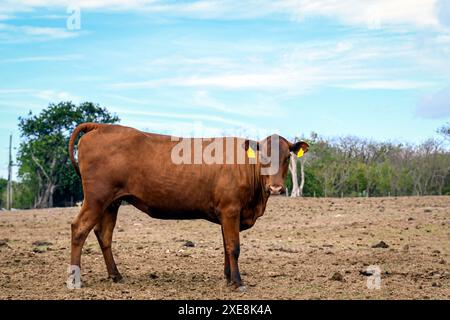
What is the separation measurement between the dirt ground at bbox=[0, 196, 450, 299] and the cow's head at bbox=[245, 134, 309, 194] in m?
1.73

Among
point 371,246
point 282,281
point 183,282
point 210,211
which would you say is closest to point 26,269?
point 183,282

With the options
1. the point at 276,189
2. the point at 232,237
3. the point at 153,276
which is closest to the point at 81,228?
the point at 153,276

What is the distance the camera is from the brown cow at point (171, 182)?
1078cm

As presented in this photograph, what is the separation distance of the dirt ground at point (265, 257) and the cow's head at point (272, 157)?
173 centimetres

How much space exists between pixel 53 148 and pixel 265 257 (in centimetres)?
4487

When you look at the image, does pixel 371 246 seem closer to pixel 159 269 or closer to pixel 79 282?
pixel 159 269

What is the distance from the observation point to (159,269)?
42.4ft

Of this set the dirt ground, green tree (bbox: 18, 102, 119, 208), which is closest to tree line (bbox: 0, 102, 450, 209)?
green tree (bbox: 18, 102, 119, 208)

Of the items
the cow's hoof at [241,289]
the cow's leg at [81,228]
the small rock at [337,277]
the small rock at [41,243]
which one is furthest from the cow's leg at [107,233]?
the small rock at [41,243]

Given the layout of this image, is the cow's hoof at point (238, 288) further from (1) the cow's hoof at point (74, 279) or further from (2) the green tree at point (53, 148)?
(2) the green tree at point (53, 148)

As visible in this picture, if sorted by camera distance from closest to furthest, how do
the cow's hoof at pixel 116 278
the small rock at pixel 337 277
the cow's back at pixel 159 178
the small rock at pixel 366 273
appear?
the cow's back at pixel 159 178, the cow's hoof at pixel 116 278, the small rock at pixel 337 277, the small rock at pixel 366 273

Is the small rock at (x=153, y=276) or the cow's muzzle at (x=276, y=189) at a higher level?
the cow's muzzle at (x=276, y=189)

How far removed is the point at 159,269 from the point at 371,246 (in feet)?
21.0

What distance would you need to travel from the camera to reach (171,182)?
1091 cm
